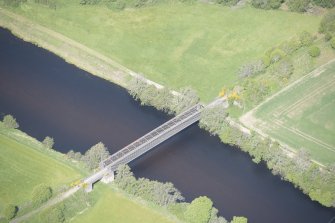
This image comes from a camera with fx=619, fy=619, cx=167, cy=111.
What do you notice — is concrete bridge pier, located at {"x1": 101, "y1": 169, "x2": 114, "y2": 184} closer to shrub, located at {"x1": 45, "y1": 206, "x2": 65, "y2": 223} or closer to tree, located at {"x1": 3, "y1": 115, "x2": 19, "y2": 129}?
shrub, located at {"x1": 45, "y1": 206, "x2": 65, "y2": 223}

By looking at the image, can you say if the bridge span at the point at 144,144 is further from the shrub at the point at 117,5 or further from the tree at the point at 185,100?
the shrub at the point at 117,5

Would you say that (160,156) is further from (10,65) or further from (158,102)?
(10,65)

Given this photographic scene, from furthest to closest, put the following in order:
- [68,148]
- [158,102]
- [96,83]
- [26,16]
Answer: [26,16] → [96,83] → [158,102] → [68,148]

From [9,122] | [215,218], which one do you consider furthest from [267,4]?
[9,122]

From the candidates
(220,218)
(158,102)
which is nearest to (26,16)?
(158,102)

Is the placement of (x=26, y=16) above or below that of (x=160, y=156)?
above

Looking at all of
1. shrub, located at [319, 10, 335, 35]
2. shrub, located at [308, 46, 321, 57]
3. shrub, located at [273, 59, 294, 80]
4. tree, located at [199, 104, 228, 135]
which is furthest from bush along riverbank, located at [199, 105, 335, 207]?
shrub, located at [319, 10, 335, 35]
